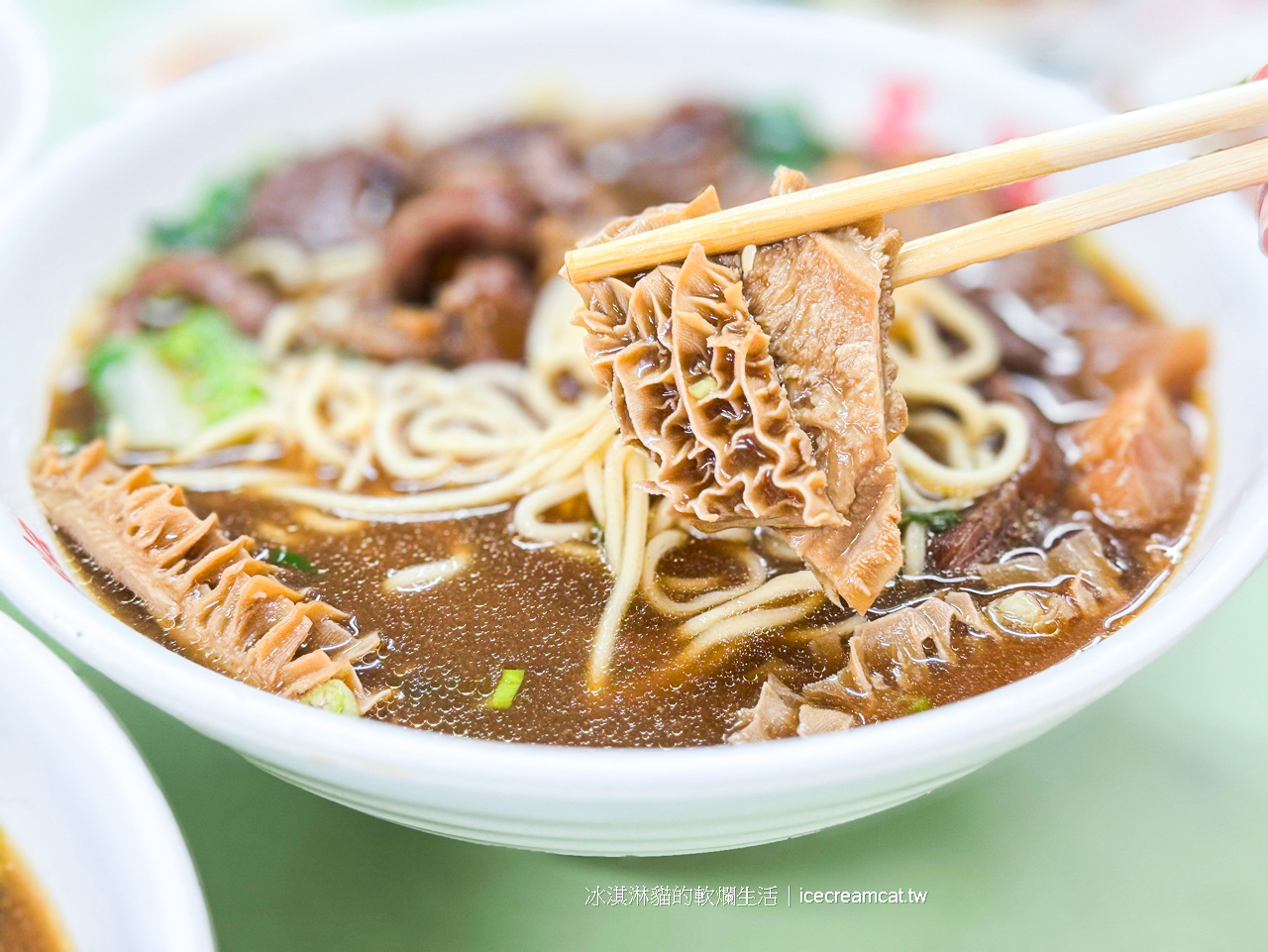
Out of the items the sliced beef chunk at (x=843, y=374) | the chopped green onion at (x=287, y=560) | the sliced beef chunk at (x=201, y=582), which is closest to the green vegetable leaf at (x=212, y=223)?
the sliced beef chunk at (x=201, y=582)

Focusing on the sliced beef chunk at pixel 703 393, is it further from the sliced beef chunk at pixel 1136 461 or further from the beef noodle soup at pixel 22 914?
the beef noodle soup at pixel 22 914

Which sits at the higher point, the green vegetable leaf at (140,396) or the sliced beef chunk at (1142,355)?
the sliced beef chunk at (1142,355)

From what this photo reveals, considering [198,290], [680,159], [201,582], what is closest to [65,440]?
[198,290]

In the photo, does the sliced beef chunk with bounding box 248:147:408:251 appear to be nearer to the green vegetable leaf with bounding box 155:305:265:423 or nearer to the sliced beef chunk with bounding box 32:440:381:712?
the green vegetable leaf with bounding box 155:305:265:423

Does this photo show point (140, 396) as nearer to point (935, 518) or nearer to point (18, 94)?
point (18, 94)

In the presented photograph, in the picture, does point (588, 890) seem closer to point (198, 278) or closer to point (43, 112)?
point (198, 278)

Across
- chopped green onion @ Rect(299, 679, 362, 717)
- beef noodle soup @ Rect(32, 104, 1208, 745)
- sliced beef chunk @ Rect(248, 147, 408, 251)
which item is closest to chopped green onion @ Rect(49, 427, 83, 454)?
beef noodle soup @ Rect(32, 104, 1208, 745)
